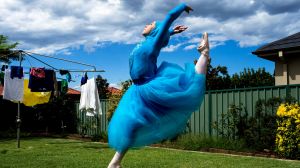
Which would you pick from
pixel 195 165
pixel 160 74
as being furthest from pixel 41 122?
pixel 160 74

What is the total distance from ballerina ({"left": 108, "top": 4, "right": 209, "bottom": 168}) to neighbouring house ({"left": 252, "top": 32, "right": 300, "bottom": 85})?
779 cm

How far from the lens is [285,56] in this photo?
12031 mm

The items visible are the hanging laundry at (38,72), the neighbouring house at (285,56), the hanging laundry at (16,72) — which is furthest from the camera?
the hanging laundry at (38,72)

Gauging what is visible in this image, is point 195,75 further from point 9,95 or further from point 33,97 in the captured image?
point 33,97

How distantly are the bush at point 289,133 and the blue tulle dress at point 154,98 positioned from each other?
16.6ft

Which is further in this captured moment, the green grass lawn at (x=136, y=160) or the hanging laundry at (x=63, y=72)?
the hanging laundry at (x=63, y=72)

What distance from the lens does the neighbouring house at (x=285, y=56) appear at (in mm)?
11695

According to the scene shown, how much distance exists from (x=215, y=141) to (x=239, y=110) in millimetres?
1041

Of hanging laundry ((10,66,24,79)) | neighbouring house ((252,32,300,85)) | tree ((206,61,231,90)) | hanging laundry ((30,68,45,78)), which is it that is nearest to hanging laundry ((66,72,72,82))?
hanging laundry ((30,68,45,78))

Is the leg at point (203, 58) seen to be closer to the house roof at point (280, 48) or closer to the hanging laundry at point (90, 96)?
the house roof at point (280, 48)

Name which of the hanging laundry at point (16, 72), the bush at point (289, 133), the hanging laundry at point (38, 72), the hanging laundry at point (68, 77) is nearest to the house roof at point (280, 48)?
the bush at point (289, 133)

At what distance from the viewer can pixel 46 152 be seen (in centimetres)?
1018

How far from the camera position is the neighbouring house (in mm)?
11695

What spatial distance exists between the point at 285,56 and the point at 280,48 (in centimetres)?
39
